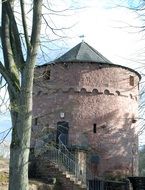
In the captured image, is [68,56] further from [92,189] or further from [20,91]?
[20,91]

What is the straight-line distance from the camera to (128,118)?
25.9 meters

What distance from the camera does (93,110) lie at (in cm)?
2488

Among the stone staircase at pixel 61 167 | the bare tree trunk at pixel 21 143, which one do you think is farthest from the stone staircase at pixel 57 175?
the bare tree trunk at pixel 21 143

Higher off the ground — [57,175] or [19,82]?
[19,82]

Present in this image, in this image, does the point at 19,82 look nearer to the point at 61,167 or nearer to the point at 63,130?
the point at 61,167

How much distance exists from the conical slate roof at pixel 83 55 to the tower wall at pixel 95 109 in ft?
1.51

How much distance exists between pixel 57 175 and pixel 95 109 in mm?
6494

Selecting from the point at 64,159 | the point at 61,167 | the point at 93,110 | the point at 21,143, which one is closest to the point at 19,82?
the point at 21,143

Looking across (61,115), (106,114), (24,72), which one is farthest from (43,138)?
(24,72)

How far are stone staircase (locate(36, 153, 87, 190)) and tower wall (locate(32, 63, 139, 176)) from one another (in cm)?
414

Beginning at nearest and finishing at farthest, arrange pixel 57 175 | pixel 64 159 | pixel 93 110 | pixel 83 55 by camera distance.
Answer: pixel 57 175 < pixel 64 159 < pixel 93 110 < pixel 83 55

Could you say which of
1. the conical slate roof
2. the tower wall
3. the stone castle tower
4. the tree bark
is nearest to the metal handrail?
the stone castle tower

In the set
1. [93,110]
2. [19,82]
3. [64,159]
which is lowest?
[64,159]

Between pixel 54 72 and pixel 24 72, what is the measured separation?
17.2m
